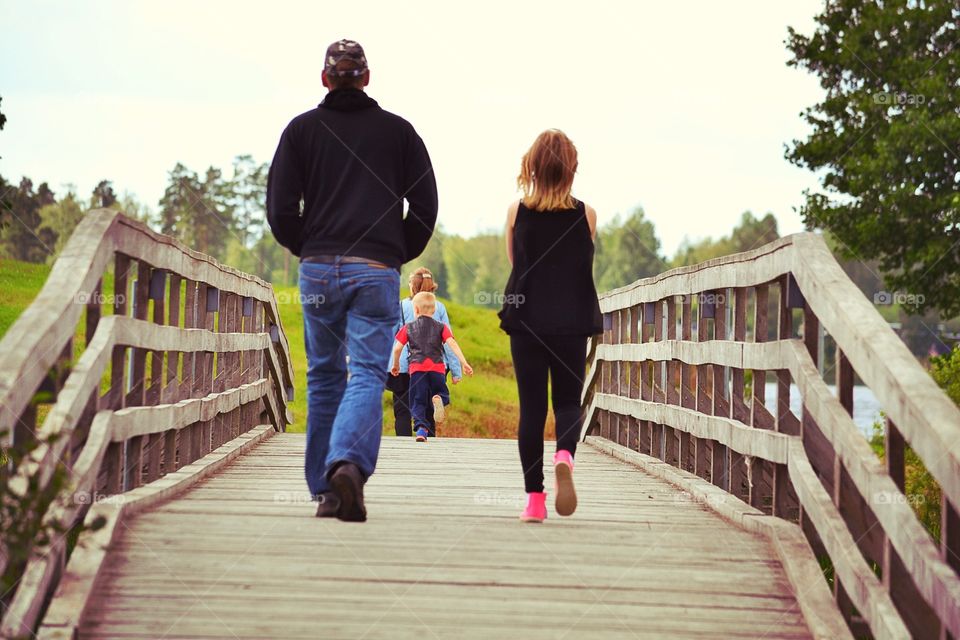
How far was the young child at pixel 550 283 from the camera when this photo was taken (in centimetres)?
538

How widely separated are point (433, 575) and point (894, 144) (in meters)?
23.4

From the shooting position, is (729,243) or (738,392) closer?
(738,392)

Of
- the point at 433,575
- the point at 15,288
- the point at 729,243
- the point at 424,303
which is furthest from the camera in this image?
the point at 729,243

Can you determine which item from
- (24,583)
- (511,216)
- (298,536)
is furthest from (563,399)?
(24,583)

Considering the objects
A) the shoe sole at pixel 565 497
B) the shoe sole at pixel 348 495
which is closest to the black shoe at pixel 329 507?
the shoe sole at pixel 348 495

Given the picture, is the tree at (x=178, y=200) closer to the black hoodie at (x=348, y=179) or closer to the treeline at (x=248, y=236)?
the treeline at (x=248, y=236)

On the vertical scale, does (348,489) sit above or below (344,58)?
below

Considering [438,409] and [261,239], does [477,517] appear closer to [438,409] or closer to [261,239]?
[438,409]

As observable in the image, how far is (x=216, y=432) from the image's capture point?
7922 mm

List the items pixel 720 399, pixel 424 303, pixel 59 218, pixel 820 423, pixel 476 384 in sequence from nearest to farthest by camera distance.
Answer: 1. pixel 820 423
2. pixel 720 399
3. pixel 424 303
4. pixel 476 384
5. pixel 59 218

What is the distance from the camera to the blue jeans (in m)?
5.00

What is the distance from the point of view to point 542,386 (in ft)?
18.1

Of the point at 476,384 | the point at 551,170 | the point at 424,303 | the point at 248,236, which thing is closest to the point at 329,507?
the point at 551,170

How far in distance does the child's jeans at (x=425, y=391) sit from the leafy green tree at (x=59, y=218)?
270ft
